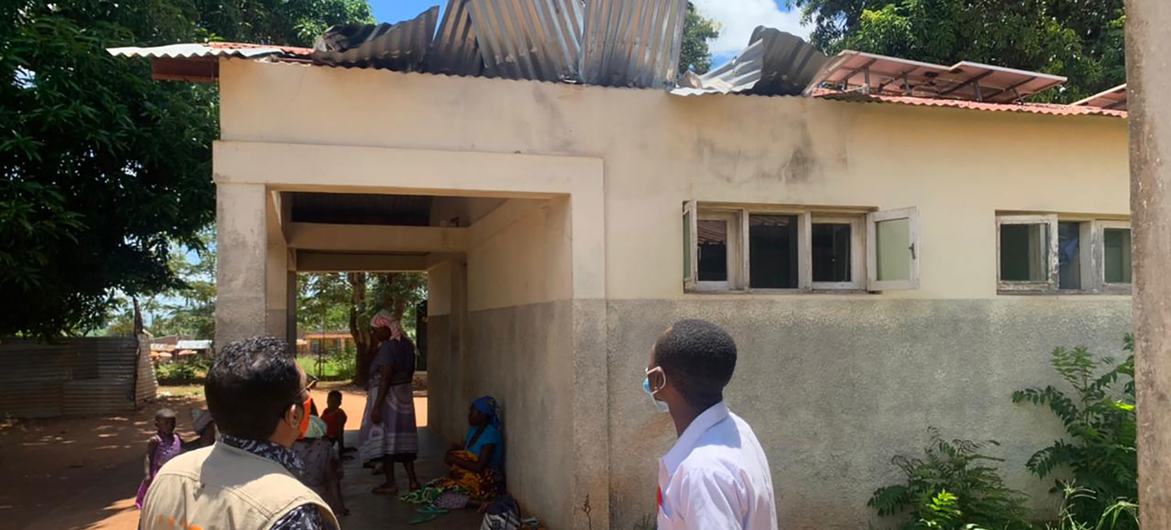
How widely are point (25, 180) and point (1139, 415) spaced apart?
8669mm

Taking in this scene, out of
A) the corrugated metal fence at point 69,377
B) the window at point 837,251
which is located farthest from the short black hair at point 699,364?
the corrugated metal fence at point 69,377

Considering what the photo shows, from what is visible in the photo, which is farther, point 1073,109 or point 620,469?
point 1073,109

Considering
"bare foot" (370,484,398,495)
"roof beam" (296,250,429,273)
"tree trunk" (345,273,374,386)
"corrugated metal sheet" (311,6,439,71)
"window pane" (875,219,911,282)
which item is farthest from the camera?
"tree trunk" (345,273,374,386)

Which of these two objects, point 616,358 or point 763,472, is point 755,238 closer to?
point 616,358

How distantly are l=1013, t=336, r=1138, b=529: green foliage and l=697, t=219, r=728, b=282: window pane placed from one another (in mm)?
2388

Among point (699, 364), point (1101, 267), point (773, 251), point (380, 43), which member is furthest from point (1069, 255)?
point (699, 364)

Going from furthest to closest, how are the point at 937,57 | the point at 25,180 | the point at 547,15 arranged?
the point at 937,57, the point at 25,180, the point at 547,15

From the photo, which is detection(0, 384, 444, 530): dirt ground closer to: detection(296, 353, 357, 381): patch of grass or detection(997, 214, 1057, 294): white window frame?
detection(997, 214, 1057, 294): white window frame

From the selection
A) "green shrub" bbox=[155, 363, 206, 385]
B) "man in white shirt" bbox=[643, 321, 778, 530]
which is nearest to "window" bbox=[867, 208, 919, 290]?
"man in white shirt" bbox=[643, 321, 778, 530]

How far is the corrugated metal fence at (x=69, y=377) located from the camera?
15.0 metres

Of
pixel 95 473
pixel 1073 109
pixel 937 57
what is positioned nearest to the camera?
pixel 1073 109

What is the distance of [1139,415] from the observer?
3227mm

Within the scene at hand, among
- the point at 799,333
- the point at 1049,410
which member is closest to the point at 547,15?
the point at 799,333

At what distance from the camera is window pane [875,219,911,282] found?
571 centimetres
